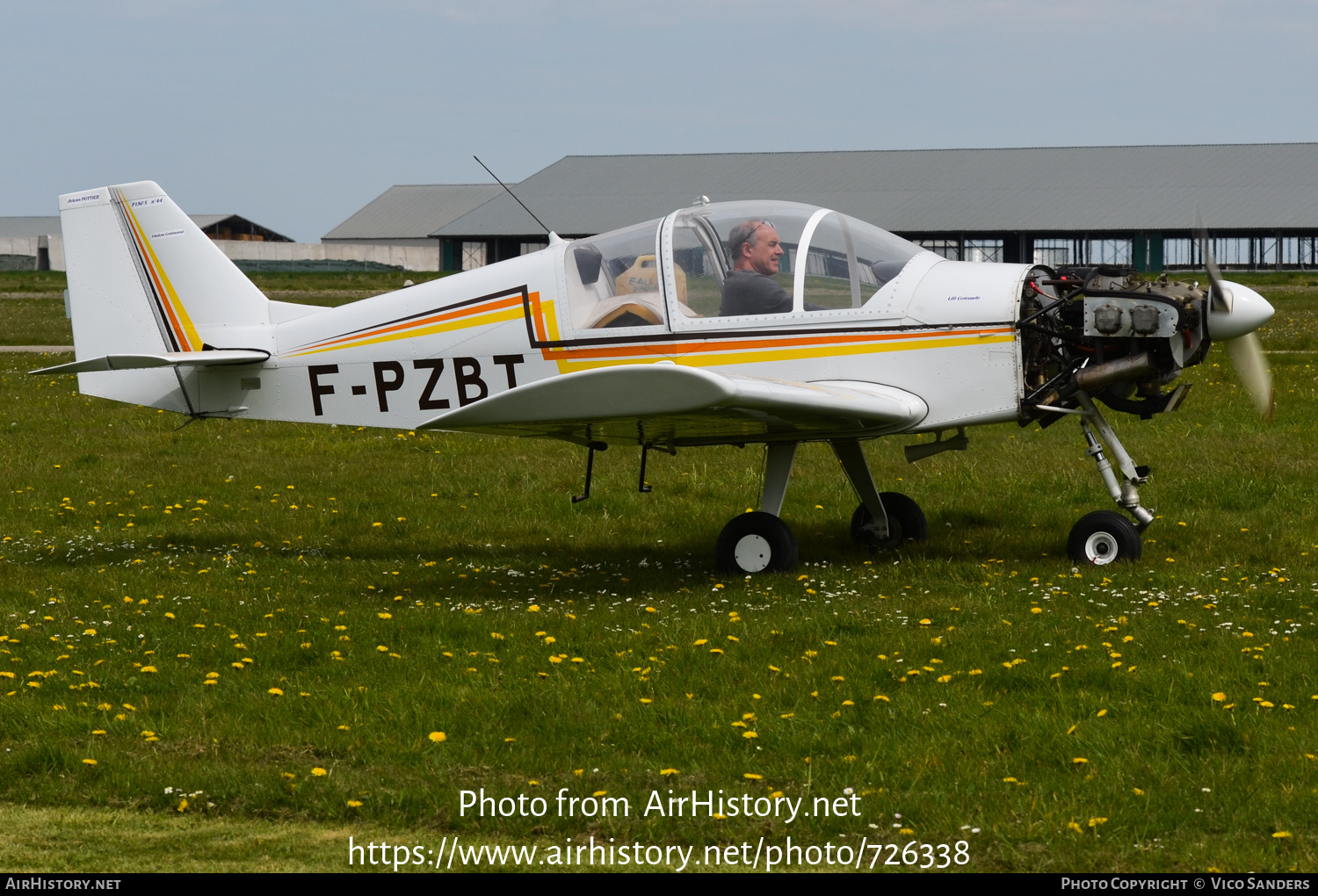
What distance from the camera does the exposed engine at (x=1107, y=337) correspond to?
27.5 ft

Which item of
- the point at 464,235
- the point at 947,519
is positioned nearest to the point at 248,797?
the point at 947,519

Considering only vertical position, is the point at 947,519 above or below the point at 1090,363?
below

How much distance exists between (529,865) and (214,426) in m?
13.0

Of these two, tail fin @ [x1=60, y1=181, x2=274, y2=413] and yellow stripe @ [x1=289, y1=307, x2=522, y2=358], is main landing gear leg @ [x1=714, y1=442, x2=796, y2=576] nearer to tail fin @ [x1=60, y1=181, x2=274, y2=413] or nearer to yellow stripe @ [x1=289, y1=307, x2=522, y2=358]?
yellow stripe @ [x1=289, y1=307, x2=522, y2=358]

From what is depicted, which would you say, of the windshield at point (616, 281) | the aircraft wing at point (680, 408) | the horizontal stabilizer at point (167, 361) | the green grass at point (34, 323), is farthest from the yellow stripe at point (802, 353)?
the green grass at point (34, 323)

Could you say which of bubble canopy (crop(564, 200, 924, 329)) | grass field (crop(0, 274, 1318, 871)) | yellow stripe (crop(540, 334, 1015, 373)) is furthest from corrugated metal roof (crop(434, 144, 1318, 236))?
yellow stripe (crop(540, 334, 1015, 373))

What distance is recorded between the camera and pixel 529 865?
4492 mm

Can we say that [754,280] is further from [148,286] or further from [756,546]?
[148,286]

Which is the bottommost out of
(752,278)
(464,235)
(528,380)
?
(528,380)

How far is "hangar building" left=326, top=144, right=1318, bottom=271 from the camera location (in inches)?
2240

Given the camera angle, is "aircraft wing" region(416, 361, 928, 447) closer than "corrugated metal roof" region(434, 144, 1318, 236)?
Yes

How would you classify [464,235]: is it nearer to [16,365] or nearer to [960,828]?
[16,365]

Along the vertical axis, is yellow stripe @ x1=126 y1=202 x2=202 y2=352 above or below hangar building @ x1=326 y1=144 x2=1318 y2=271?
below

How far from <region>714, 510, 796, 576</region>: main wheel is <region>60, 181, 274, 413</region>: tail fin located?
4.17m
